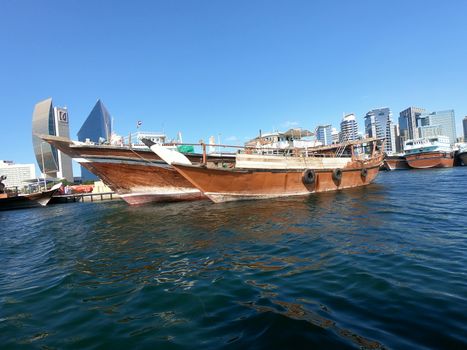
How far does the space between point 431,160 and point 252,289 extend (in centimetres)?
5665

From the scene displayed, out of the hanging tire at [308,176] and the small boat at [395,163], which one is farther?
the small boat at [395,163]

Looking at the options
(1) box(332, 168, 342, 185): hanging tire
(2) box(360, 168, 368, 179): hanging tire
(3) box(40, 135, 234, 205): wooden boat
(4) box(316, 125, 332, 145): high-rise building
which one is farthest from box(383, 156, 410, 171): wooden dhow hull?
(3) box(40, 135, 234, 205): wooden boat

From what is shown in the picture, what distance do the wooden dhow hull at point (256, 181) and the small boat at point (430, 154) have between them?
41398 millimetres

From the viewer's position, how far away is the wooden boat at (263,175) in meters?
13.0

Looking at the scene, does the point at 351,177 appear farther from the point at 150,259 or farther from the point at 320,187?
the point at 150,259

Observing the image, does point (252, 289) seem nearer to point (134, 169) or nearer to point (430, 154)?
point (134, 169)

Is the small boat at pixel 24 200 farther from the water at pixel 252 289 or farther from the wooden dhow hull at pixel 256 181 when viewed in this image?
the water at pixel 252 289

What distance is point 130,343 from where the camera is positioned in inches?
115

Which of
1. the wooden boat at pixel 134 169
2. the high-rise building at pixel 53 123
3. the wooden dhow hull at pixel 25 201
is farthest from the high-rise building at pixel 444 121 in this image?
the high-rise building at pixel 53 123

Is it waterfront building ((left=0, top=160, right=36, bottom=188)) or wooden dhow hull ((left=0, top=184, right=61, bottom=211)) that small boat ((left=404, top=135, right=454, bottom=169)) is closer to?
wooden dhow hull ((left=0, top=184, right=61, bottom=211))

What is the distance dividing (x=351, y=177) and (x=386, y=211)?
975 cm

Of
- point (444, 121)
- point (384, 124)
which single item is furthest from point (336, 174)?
point (444, 121)

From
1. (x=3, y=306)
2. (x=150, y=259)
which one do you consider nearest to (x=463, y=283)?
(x=150, y=259)

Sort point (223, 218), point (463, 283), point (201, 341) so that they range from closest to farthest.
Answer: point (201, 341) → point (463, 283) → point (223, 218)
